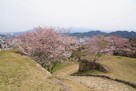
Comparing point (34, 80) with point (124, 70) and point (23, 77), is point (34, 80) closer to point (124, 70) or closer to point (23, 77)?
point (23, 77)

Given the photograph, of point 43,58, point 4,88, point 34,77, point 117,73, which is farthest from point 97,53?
point 4,88

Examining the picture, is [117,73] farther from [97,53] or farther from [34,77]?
[34,77]

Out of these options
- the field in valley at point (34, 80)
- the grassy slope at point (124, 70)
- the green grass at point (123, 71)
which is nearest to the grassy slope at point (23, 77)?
the field in valley at point (34, 80)

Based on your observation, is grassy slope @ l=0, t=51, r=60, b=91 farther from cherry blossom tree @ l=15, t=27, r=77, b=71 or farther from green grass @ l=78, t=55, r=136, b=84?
green grass @ l=78, t=55, r=136, b=84

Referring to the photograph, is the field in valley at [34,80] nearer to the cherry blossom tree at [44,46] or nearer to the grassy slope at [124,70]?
the grassy slope at [124,70]

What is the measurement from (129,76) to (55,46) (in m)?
10.9

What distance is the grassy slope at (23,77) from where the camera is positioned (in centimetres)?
1728

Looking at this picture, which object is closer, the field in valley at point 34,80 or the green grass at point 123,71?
the field in valley at point 34,80

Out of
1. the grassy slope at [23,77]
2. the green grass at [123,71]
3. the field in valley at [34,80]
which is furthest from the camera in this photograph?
the green grass at [123,71]

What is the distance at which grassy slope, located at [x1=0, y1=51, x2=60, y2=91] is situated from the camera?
17284 millimetres

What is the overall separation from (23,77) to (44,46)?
1307 centimetres

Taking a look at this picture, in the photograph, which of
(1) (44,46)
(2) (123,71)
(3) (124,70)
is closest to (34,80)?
(1) (44,46)

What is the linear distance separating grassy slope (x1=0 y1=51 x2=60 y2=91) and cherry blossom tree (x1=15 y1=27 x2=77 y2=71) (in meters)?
7.37

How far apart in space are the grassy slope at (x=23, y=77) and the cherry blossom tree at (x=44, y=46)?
7.37 m
